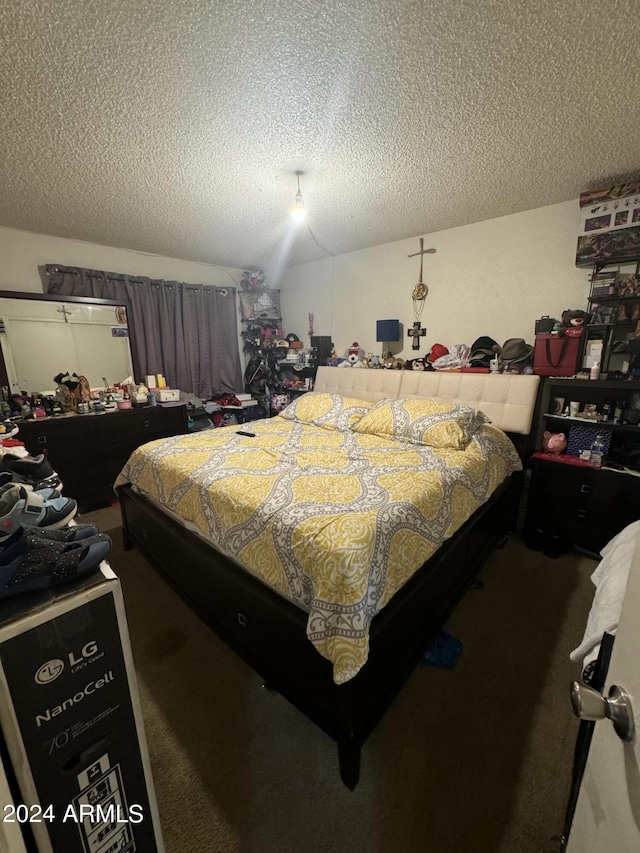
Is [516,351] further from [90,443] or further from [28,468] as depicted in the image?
[90,443]

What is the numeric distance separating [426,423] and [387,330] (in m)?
1.38

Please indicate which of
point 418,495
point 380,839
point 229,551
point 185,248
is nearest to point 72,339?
point 185,248

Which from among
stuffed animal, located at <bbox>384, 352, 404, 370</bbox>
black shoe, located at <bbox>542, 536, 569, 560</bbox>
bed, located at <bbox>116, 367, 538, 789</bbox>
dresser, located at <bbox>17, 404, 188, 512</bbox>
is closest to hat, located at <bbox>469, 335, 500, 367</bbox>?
bed, located at <bbox>116, 367, 538, 789</bbox>

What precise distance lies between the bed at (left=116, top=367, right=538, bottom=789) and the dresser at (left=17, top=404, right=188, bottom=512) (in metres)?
0.95

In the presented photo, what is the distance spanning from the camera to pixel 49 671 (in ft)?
2.10

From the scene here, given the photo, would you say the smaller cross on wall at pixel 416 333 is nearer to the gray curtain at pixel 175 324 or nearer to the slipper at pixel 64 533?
the gray curtain at pixel 175 324

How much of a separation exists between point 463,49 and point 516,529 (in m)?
2.86

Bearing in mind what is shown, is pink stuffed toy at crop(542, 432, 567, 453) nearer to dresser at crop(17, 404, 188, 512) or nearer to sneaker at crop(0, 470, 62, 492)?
sneaker at crop(0, 470, 62, 492)

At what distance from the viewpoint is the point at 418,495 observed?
60.9 inches

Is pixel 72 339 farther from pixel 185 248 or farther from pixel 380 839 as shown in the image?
pixel 380 839

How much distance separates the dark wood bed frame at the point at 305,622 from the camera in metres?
1.21

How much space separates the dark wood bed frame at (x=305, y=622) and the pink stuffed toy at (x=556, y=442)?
0.83m

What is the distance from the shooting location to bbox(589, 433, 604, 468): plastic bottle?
229 centimetres

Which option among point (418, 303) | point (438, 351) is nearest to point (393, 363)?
point (438, 351)
